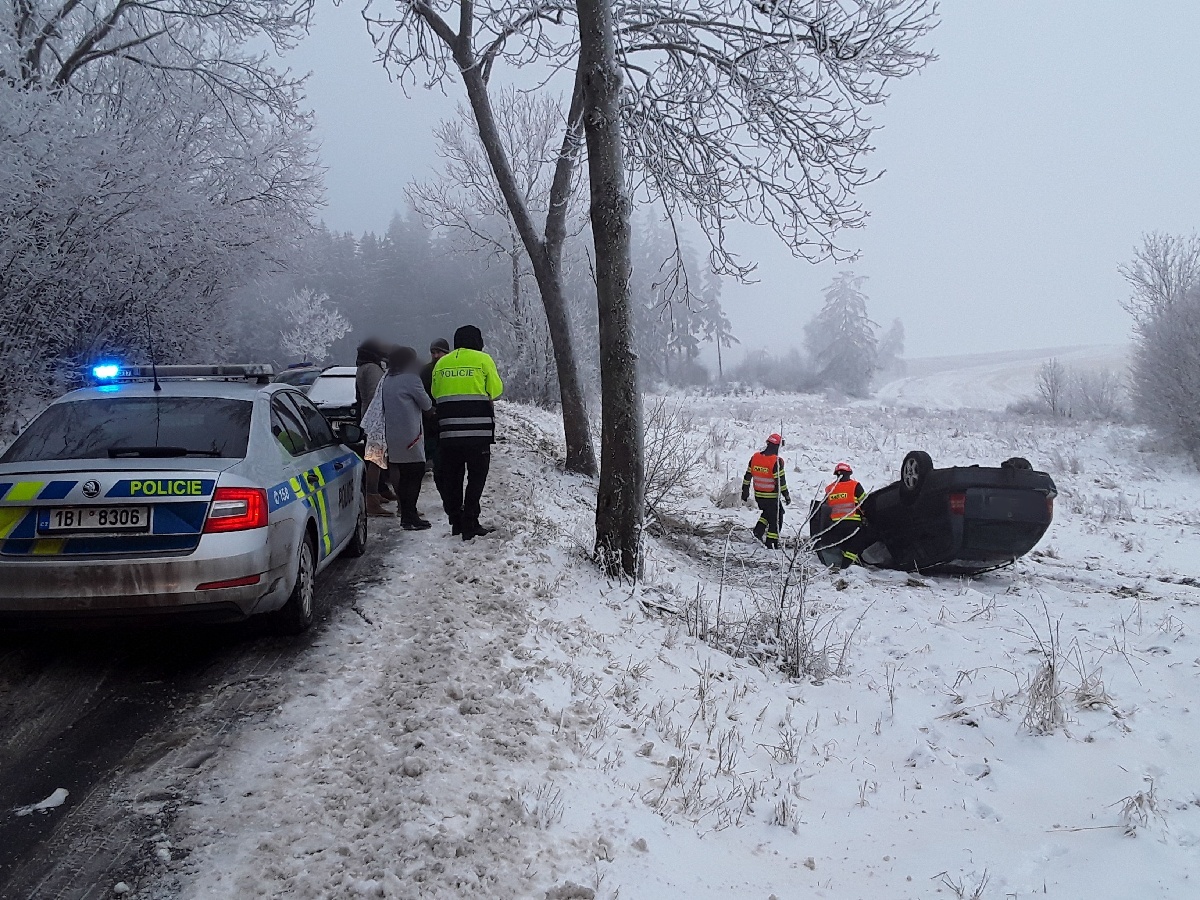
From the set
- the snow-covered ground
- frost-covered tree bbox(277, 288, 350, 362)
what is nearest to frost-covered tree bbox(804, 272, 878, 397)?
the snow-covered ground

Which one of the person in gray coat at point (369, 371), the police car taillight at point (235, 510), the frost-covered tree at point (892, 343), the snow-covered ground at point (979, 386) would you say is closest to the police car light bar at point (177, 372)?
the police car taillight at point (235, 510)

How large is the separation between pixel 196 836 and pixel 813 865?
2.57 meters

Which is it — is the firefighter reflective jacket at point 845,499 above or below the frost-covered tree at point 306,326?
below

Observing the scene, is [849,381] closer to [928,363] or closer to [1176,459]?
[1176,459]

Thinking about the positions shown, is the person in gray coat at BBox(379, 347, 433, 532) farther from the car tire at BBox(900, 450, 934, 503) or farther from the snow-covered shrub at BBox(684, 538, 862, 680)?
the car tire at BBox(900, 450, 934, 503)

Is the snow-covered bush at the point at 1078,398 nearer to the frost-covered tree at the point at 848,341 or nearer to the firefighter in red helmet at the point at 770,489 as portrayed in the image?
the frost-covered tree at the point at 848,341

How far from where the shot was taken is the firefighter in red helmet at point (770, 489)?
10.6 m

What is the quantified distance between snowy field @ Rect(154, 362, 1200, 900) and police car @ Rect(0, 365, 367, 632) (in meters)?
0.73

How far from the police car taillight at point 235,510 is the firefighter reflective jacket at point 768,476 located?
780cm

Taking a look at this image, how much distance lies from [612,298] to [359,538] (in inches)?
130

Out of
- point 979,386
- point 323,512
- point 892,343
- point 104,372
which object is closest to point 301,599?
point 323,512

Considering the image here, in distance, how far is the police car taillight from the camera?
3914mm

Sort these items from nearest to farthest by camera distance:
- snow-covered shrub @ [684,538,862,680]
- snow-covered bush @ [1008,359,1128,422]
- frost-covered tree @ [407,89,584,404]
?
1. snow-covered shrub @ [684,538,862,680]
2. frost-covered tree @ [407,89,584,404]
3. snow-covered bush @ [1008,359,1128,422]

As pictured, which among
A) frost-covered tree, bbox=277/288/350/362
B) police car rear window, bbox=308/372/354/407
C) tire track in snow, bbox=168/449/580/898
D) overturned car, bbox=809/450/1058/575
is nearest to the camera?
tire track in snow, bbox=168/449/580/898
